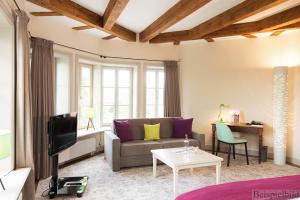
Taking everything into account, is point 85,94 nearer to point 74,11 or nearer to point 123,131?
point 123,131

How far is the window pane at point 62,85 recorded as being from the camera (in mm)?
4324

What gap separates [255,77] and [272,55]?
559mm

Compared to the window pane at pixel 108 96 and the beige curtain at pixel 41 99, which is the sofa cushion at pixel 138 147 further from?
the window pane at pixel 108 96

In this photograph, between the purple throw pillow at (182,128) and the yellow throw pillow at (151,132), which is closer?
the yellow throw pillow at (151,132)

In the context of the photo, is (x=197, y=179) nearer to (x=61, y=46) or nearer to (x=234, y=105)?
(x=234, y=105)

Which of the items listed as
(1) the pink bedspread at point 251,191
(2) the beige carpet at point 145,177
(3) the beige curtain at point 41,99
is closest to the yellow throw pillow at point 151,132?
(2) the beige carpet at point 145,177

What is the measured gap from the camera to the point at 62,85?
4340 millimetres

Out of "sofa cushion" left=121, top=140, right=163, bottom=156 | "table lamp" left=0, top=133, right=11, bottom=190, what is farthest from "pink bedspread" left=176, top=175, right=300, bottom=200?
"sofa cushion" left=121, top=140, right=163, bottom=156

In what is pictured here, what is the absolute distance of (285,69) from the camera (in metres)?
4.38

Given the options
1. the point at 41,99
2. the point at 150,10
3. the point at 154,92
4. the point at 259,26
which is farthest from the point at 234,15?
the point at 41,99

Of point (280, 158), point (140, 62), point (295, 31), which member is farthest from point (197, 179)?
point (295, 31)

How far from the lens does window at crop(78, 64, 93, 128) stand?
491cm

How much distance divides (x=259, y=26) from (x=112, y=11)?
2.61 meters

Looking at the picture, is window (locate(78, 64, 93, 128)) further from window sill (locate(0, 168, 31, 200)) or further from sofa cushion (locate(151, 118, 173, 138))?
window sill (locate(0, 168, 31, 200))
